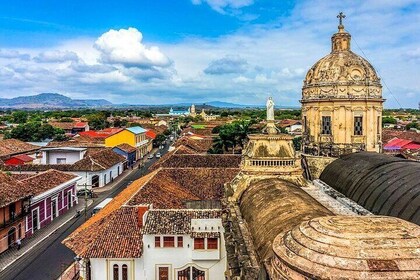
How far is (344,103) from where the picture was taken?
27.4m

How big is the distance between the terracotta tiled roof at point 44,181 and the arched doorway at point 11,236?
425cm

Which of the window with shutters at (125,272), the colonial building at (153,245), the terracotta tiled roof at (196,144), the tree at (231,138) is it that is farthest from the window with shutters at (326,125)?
the terracotta tiled roof at (196,144)

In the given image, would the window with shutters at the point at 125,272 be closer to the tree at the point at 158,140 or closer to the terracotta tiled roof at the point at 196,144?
the terracotta tiled roof at the point at 196,144

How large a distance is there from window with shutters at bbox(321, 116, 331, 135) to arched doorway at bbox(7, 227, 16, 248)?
24452mm

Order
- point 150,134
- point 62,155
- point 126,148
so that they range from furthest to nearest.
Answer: point 150,134, point 126,148, point 62,155

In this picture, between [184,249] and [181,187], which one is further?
[181,187]

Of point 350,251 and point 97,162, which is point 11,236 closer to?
point 97,162

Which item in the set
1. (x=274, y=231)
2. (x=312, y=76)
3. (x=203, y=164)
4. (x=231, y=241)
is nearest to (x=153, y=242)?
(x=231, y=241)

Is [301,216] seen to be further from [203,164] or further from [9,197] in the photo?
[203,164]

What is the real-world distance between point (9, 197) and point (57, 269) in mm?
7360

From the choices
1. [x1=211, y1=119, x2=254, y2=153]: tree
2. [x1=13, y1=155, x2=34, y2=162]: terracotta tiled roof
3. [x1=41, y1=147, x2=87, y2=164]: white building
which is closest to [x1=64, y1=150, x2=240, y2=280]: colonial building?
[x1=211, y1=119, x2=254, y2=153]: tree

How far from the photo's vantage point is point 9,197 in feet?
101

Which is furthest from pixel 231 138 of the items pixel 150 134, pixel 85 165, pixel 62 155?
pixel 150 134

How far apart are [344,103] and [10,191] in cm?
2586
